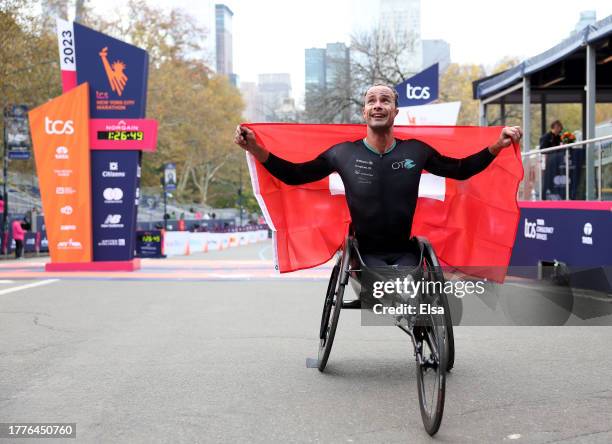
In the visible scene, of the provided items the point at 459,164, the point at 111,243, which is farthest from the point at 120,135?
the point at 459,164

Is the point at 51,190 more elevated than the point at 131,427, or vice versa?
the point at 51,190

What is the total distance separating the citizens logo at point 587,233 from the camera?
1070cm

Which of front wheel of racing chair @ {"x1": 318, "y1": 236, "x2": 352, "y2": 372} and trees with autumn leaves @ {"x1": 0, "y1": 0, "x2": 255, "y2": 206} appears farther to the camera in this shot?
trees with autumn leaves @ {"x1": 0, "y1": 0, "x2": 255, "y2": 206}

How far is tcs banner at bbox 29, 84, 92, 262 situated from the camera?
16828 mm

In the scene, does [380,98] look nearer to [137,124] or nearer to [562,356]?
[562,356]

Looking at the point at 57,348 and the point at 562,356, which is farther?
the point at 57,348

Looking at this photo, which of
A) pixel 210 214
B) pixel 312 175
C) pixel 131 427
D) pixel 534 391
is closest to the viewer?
pixel 131 427

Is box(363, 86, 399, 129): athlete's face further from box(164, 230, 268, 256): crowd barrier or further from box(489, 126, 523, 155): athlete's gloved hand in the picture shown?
box(164, 230, 268, 256): crowd barrier

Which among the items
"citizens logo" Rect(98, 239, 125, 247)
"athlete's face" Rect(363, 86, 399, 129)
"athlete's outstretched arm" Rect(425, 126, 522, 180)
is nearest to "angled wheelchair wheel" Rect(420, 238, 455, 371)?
"athlete's outstretched arm" Rect(425, 126, 522, 180)

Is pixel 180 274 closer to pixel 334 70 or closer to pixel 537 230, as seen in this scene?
pixel 537 230

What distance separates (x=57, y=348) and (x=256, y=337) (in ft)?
6.24

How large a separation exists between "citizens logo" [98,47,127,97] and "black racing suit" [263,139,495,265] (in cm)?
1213

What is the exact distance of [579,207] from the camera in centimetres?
1117

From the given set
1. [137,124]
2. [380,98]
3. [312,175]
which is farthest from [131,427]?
[137,124]
